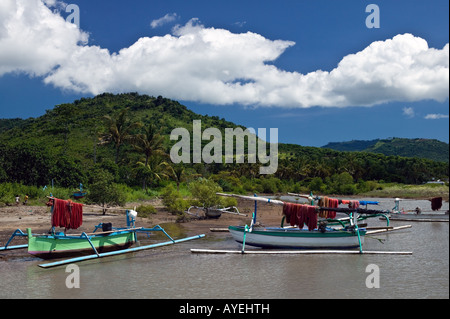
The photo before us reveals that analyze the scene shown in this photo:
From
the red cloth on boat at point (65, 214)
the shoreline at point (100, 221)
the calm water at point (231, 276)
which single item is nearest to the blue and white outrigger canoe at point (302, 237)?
the calm water at point (231, 276)

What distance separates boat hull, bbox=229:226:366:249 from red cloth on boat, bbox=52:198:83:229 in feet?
27.6

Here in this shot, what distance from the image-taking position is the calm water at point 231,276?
14.1 m

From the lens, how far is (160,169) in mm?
51562

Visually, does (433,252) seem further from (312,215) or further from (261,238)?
(261,238)

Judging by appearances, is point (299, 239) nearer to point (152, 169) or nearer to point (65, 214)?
point (65, 214)

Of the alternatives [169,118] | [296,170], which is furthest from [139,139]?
[169,118]

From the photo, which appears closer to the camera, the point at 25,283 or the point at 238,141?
the point at 25,283

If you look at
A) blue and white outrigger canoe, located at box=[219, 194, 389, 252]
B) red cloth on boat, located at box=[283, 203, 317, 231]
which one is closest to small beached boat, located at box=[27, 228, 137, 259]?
blue and white outrigger canoe, located at box=[219, 194, 389, 252]

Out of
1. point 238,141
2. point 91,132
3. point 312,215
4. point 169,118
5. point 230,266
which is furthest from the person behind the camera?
point 238,141

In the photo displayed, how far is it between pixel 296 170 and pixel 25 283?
80435 mm
